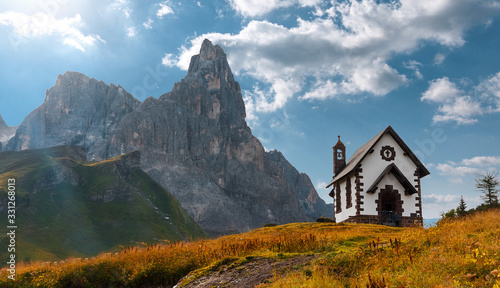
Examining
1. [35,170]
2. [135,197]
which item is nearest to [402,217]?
[135,197]

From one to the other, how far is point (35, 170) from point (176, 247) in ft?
642

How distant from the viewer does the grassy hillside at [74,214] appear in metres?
138

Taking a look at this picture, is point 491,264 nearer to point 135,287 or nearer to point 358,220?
Answer: point 135,287

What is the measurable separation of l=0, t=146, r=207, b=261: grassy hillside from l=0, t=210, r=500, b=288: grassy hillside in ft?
382

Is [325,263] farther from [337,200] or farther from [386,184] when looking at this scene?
[337,200]

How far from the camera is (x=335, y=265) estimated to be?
10.9 meters

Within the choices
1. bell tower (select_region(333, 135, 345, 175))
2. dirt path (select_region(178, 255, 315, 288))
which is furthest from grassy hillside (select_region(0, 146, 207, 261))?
dirt path (select_region(178, 255, 315, 288))

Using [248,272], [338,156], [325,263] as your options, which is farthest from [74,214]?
[325,263]

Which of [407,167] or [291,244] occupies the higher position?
[407,167]

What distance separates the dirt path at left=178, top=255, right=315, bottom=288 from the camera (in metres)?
11.0

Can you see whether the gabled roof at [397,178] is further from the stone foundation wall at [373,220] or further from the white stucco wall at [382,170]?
the stone foundation wall at [373,220]

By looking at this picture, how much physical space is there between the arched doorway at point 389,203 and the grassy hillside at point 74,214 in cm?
11420

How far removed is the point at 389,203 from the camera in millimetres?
35250

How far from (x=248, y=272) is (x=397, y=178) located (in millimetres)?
26374
